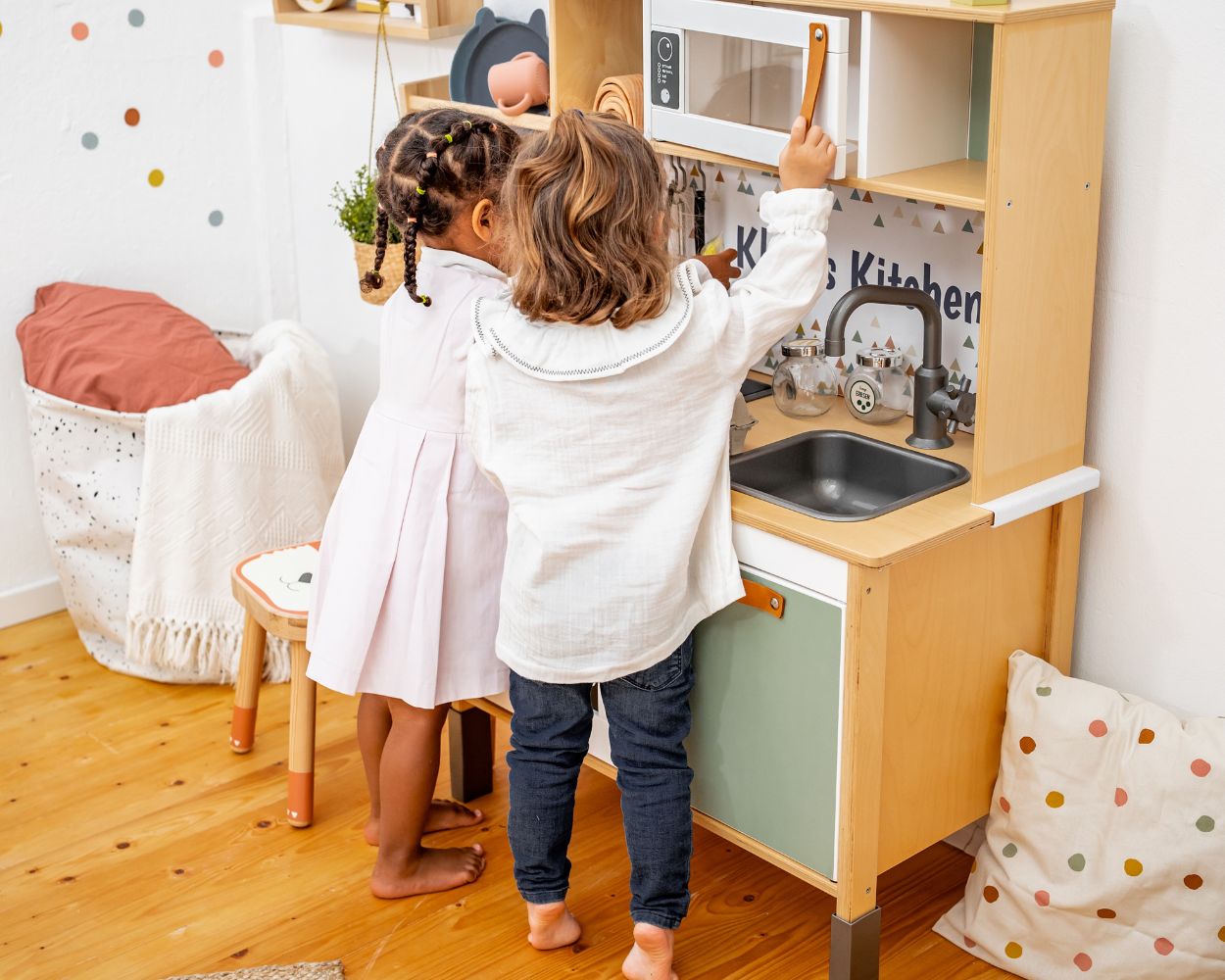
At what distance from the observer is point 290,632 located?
7.57 ft

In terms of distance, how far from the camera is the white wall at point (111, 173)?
297 cm

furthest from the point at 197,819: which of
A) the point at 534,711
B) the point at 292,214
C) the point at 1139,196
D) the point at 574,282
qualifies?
the point at 1139,196

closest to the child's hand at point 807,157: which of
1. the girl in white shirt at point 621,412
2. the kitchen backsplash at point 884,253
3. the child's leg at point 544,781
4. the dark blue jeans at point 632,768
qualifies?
the girl in white shirt at point 621,412

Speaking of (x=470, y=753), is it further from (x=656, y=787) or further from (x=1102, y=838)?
(x=1102, y=838)

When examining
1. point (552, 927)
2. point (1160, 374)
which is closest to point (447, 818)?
point (552, 927)

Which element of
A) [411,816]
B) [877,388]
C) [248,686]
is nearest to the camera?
[877,388]

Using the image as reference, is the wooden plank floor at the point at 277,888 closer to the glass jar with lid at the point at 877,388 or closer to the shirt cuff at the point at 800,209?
the glass jar with lid at the point at 877,388

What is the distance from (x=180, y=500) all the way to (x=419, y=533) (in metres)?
0.99

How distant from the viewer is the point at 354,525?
2014 mm

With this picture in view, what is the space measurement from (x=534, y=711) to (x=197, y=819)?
0.80m

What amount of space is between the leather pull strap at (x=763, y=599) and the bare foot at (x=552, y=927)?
55 centimetres

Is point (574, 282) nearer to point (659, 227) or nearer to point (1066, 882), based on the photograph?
point (659, 227)

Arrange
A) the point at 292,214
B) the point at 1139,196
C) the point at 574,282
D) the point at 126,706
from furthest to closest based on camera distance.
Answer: the point at 292,214 → the point at 126,706 → the point at 1139,196 → the point at 574,282

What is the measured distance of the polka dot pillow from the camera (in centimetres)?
179
